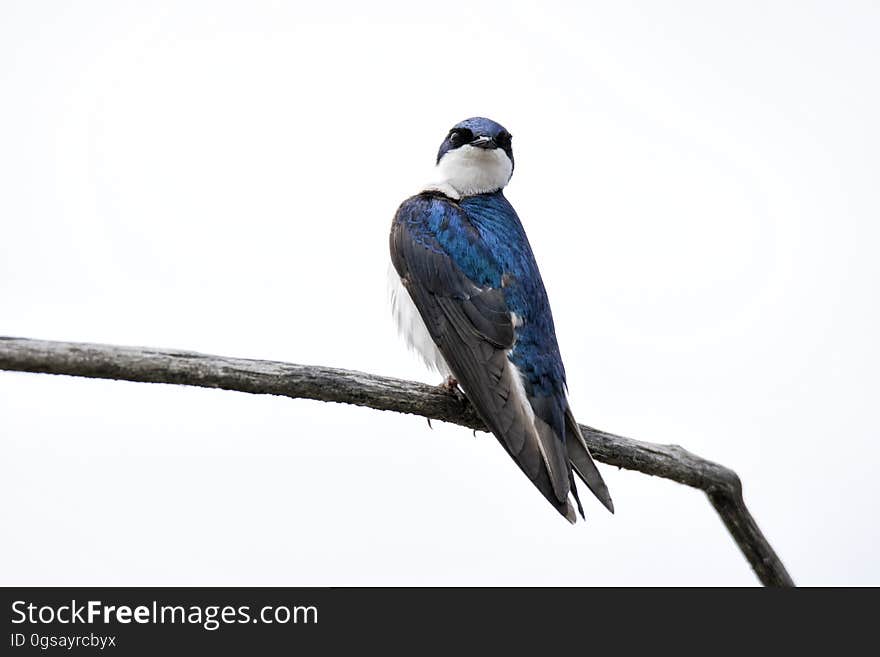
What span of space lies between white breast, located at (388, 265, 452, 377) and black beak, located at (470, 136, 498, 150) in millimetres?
851

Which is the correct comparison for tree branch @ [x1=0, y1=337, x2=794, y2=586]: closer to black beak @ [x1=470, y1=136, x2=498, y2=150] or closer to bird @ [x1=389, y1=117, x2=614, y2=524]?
bird @ [x1=389, y1=117, x2=614, y2=524]

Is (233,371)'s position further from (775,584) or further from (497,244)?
(775,584)

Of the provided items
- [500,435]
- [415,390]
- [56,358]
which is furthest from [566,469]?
[56,358]

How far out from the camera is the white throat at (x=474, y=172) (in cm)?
605

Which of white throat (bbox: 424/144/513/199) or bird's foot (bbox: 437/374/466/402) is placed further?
white throat (bbox: 424/144/513/199)

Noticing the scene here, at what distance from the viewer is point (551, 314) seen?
5.41 metres

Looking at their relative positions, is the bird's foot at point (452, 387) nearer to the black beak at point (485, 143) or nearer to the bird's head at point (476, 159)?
the bird's head at point (476, 159)

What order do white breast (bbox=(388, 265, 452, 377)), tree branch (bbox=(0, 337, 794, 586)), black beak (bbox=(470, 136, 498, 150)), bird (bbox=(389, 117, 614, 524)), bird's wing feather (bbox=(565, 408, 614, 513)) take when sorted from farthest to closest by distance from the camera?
1. black beak (bbox=(470, 136, 498, 150))
2. white breast (bbox=(388, 265, 452, 377))
3. bird (bbox=(389, 117, 614, 524))
4. bird's wing feather (bbox=(565, 408, 614, 513))
5. tree branch (bbox=(0, 337, 794, 586))

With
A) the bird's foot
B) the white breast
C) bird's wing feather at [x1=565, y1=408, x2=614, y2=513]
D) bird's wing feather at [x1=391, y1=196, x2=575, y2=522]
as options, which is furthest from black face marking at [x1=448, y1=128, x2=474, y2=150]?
bird's wing feather at [x1=565, y1=408, x2=614, y2=513]

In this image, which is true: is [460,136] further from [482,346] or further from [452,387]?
[452,387]

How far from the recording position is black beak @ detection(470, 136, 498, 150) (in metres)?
6.00

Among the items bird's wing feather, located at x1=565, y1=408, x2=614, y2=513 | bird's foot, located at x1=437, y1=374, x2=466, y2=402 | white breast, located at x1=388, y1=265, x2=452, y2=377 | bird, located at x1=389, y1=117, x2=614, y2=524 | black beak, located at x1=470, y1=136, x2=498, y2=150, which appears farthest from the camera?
black beak, located at x1=470, y1=136, x2=498, y2=150

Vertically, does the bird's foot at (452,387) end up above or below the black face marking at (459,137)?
below

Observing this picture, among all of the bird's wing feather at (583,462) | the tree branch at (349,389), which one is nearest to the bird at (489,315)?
the bird's wing feather at (583,462)
